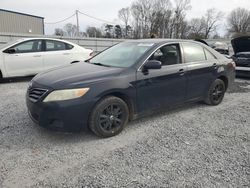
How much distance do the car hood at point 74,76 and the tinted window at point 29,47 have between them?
13.2ft

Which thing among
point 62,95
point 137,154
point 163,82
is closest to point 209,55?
point 163,82

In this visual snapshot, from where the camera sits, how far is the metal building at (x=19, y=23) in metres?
27.2

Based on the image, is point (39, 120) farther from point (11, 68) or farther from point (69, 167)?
point (11, 68)

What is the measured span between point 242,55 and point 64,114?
6615 millimetres

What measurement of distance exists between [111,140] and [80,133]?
530mm

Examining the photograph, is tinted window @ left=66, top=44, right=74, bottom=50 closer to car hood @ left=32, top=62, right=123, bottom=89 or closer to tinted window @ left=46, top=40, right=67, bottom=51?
tinted window @ left=46, top=40, right=67, bottom=51

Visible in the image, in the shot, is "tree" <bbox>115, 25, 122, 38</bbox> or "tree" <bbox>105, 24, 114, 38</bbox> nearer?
"tree" <bbox>105, 24, 114, 38</bbox>

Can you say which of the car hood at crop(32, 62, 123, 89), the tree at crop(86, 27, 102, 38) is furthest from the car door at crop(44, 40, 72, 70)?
the tree at crop(86, 27, 102, 38)

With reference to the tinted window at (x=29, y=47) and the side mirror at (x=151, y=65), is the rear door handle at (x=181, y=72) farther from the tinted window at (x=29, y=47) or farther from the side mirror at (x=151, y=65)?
the tinted window at (x=29, y=47)

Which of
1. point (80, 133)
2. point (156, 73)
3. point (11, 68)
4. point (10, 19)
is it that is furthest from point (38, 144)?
point (10, 19)

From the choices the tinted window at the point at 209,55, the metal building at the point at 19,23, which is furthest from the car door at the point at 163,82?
the metal building at the point at 19,23

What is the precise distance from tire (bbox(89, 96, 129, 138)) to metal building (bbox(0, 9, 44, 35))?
27026 mm

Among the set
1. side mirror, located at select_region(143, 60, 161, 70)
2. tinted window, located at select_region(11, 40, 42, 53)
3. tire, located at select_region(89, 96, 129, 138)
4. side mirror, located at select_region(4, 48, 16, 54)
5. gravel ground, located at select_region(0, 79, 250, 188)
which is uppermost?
tinted window, located at select_region(11, 40, 42, 53)

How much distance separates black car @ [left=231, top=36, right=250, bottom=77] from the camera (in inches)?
300
